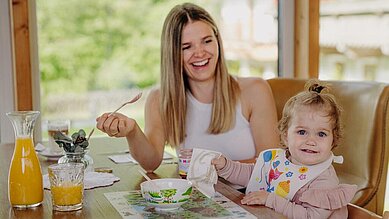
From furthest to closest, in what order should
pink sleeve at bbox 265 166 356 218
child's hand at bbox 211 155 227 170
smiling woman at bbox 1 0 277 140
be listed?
1. smiling woman at bbox 1 0 277 140
2. child's hand at bbox 211 155 227 170
3. pink sleeve at bbox 265 166 356 218

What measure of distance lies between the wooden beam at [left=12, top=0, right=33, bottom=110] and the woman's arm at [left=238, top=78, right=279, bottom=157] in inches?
51.4

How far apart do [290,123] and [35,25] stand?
75.2 inches

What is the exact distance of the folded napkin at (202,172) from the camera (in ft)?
5.68

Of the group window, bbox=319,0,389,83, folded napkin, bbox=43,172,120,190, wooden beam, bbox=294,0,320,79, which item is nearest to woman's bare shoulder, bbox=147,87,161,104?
folded napkin, bbox=43,172,120,190

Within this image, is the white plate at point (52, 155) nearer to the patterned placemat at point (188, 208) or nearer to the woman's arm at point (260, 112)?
the patterned placemat at point (188, 208)

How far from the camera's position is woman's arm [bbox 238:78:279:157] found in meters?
2.34

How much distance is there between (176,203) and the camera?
4.93 feet

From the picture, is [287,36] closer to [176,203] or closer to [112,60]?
[112,60]

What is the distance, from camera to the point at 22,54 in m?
3.19

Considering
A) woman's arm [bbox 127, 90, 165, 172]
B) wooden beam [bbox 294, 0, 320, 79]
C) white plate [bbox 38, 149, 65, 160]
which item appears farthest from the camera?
wooden beam [bbox 294, 0, 320, 79]

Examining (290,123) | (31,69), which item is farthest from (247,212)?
(31,69)

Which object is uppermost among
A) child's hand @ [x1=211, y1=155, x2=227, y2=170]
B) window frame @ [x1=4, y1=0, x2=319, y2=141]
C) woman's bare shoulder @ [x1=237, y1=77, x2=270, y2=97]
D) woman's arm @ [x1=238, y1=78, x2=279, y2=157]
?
window frame @ [x1=4, y1=0, x2=319, y2=141]

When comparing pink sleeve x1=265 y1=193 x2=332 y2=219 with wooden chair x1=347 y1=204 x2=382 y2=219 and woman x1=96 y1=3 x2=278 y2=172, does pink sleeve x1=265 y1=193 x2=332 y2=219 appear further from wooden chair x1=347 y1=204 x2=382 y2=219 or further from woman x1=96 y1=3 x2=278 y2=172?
woman x1=96 y1=3 x2=278 y2=172

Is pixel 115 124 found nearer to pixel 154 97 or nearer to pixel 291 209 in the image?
pixel 154 97
